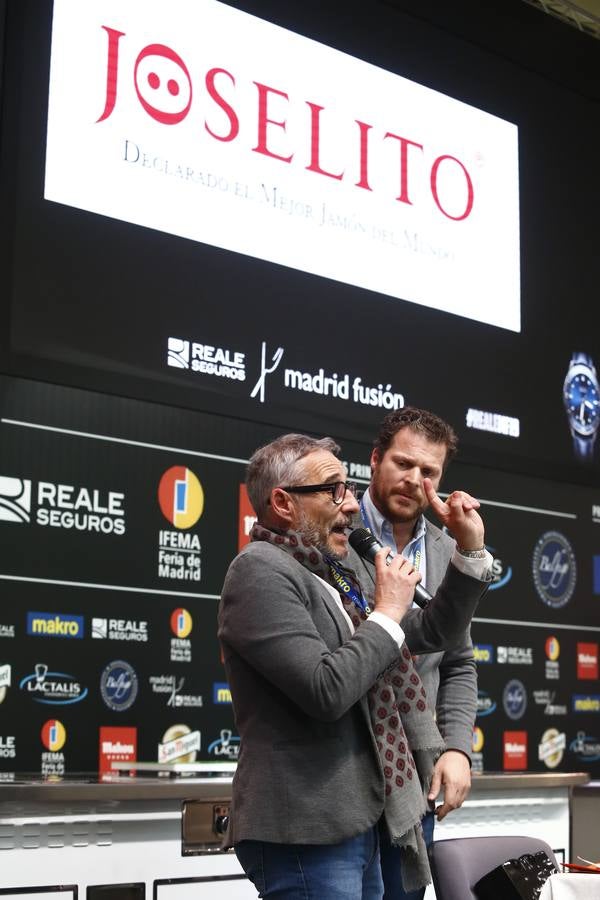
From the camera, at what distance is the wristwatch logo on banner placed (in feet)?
17.4

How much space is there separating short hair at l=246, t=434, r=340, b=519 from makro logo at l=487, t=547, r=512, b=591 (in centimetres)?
290

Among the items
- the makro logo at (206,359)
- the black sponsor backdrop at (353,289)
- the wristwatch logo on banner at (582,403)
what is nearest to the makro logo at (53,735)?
the black sponsor backdrop at (353,289)

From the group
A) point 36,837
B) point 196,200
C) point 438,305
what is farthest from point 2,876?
point 438,305

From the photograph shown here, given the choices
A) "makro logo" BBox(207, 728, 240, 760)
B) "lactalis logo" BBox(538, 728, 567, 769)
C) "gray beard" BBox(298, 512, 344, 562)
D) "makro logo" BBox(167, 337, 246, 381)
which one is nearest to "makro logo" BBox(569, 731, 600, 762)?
"lactalis logo" BBox(538, 728, 567, 769)

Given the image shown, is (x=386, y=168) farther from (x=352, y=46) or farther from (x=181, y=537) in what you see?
(x=181, y=537)

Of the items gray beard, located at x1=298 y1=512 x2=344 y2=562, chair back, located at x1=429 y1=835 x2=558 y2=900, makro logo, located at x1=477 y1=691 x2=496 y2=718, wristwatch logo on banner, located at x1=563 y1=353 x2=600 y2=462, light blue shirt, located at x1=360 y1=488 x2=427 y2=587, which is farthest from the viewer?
wristwatch logo on banner, located at x1=563 y1=353 x2=600 y2=462

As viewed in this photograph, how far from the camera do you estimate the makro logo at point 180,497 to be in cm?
389

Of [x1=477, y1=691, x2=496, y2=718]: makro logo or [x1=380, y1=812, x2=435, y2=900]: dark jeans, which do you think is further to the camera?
[x1=477, y1=691, x2=496, y2=718]: makro logo

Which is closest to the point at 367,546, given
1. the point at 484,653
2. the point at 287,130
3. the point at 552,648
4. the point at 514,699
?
the point at 287,130

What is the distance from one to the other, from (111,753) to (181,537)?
703 millimetres

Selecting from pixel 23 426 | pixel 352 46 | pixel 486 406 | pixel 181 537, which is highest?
pixel 352 46

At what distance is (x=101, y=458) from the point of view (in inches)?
148

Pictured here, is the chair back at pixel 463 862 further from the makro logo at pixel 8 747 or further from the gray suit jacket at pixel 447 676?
the makro logo at pixel 8 747

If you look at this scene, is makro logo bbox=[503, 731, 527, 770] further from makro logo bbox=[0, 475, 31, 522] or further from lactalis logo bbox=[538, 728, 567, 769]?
makro logo bbox=[0, 475, 31, 522]
